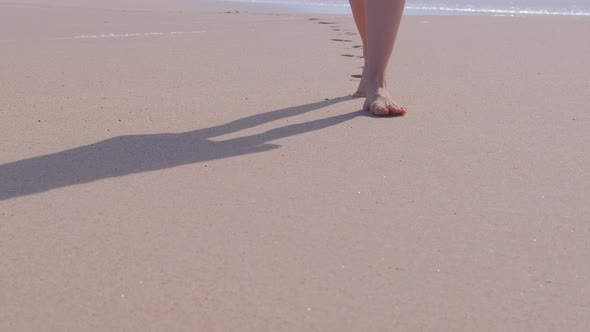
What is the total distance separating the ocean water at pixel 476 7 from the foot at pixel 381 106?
3.43 metres

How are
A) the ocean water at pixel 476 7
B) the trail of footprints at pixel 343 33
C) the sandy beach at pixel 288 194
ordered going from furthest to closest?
the ocean water at pixel 476 7
the trail of footprints at pixel 343 33
the sandy beach at pixel 288 194

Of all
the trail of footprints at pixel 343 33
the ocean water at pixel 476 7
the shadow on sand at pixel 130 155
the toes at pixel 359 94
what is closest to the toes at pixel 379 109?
the shadow on sand at pixel 130 155

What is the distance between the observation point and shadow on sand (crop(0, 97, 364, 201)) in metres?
2.08

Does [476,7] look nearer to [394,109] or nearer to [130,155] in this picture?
[394,109]

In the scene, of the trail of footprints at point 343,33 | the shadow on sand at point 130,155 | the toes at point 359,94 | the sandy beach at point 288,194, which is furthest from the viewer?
the trail of footprints at point 343,33

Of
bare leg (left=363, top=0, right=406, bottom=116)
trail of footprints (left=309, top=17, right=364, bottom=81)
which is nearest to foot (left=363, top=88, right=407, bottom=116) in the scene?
bare leg (left=363, top=0, right=406, bottom=116)

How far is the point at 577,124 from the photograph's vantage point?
2658 millimetres

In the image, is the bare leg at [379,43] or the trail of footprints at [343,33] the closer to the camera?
the bare leg at [379,43]

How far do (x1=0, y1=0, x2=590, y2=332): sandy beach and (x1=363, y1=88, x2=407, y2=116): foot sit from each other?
0.11 feet

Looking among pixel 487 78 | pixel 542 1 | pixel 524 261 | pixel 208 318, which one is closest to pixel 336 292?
pixel 208 318

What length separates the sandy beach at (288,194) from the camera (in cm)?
144

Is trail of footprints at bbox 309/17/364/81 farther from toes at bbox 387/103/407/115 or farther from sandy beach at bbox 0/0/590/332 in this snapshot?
toes at bbox 387/103/407/115

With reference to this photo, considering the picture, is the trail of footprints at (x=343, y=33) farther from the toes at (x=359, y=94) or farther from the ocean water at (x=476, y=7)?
the ocean water at (x=476, y=7)

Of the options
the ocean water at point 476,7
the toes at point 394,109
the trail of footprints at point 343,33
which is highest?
the toes at point 394,109
